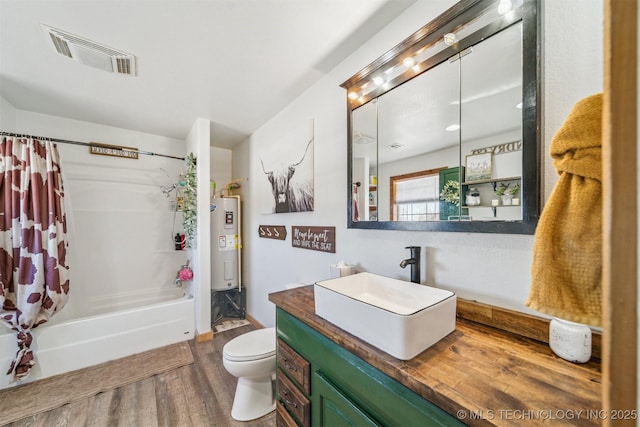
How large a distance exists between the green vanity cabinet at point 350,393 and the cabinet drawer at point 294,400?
0.03 m

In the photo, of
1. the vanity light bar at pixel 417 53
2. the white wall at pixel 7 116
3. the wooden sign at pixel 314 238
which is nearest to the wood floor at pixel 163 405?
the wooden sign at pixel 314 238

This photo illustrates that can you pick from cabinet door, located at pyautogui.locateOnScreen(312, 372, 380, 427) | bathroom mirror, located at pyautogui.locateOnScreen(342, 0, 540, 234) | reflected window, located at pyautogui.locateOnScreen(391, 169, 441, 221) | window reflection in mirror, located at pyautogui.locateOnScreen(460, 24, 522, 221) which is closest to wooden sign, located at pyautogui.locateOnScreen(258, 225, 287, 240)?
bathroom mirror, located at pyautogui.locateOnScreen(342, 0, 540, 234)

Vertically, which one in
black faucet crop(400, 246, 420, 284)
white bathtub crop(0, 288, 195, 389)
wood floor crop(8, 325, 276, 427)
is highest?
black faucet crop(400, 246, 420, 284)

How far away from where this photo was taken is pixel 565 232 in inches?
20.1

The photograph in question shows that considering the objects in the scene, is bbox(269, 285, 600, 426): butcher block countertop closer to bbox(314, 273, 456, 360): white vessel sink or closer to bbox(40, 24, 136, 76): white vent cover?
bbox(314, 273, 456, 360): white vessel sink

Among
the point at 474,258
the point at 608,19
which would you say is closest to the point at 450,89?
the point at 474,258

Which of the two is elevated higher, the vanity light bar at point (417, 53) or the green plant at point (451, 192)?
the vanity light bar at point (417, 53)

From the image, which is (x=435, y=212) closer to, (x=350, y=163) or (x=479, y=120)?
(x=479, y=120)

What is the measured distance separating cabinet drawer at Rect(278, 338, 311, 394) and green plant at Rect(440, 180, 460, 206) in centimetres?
96

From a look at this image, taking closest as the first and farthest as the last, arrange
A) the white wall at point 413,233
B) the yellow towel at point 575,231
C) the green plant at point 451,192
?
the yellow towel at point 575,231, the white wall at point 413,233, the green plant at point 451,192

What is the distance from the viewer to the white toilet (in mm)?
1534

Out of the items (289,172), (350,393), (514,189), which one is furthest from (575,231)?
(289,172)

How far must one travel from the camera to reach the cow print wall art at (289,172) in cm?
193

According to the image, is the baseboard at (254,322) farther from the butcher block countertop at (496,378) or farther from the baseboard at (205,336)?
the butcher block countertop at (496,378)
